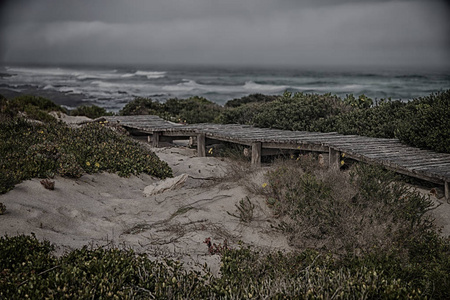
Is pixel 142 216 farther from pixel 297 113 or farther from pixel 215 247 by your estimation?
pixel 297 113

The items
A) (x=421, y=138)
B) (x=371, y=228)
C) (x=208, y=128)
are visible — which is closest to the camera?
(x=371, y=228)

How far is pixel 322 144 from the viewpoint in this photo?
972 cm

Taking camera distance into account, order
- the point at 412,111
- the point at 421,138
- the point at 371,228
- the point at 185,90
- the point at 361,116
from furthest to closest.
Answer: the point at 185,90
the point at 361,116
the point at 412,111
the point at 421,138
the point at 371,228

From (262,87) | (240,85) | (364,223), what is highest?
(240,85)

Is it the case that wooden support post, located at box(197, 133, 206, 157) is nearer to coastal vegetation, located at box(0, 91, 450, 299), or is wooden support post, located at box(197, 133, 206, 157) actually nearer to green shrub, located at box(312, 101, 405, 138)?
coastal vegetation, located at box(0, 91, 450, 299)

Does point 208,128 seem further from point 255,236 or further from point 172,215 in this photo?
point 255,236

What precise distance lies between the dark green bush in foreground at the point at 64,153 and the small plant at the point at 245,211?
3.28m

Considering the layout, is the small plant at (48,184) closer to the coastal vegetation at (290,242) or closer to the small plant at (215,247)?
the coastal vegetation at (290,242)

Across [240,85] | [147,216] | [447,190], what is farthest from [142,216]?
[240,85]

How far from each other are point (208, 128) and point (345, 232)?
740cm

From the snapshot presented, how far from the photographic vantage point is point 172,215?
7.03 metres

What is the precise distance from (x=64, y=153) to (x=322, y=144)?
5638 mm

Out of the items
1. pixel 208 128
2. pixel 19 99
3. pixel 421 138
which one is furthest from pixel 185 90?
pixel 421 138

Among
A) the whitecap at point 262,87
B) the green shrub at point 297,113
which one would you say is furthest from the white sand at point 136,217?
the whitecap at point 262,87
